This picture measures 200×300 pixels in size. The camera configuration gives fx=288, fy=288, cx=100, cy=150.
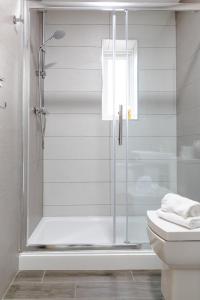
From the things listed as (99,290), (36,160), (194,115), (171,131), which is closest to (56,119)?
(36,160)

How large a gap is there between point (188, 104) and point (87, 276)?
1.68 m

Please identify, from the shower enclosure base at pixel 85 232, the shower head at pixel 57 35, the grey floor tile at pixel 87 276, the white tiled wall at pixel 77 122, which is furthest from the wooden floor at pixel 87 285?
the shower head at pixel 57 35

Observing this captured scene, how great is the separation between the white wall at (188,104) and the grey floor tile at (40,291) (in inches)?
49.4

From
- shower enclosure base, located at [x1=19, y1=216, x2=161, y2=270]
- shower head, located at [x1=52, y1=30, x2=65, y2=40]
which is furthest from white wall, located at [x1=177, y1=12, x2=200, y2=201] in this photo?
shower head, located at [x1=52, y1=30, x2=65, y2=40]

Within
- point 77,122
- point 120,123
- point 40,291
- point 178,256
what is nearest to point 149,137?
point 120,123

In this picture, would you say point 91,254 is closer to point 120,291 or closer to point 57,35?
point 120,291

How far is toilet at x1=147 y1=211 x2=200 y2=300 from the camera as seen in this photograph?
131cm

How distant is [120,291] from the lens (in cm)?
171

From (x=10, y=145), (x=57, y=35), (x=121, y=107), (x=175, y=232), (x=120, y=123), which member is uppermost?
(x=57, y=35)

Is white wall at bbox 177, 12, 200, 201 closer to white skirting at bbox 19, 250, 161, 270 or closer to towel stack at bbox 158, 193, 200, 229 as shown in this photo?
white skirting at bbox 19, 250, 161, 270

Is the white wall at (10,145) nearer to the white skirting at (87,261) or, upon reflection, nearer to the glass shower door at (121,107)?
the white skirting at (87,261)

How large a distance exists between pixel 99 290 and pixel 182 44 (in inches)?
88.1

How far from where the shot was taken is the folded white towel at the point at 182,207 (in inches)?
55.8

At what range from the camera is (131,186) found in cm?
250
